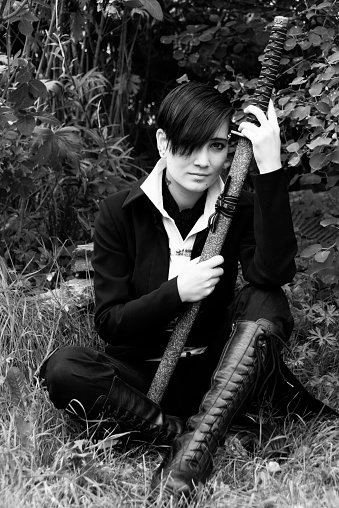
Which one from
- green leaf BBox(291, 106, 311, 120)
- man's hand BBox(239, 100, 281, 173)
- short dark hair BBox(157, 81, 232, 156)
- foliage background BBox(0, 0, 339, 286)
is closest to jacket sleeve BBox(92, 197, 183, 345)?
short dark hair BBox(157, 81, 232, 156)

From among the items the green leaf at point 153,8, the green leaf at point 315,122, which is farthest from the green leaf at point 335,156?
the green leaf at point 153,8

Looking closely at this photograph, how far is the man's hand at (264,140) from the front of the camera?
2594 millimetres

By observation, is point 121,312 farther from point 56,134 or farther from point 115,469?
point 56,134

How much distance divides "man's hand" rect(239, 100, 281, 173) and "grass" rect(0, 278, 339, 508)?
942 mm

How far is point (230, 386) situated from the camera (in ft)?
8.30

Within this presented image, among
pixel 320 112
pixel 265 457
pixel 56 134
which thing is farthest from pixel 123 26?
pixel 265 457

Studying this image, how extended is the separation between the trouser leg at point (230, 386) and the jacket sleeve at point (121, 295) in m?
0.26

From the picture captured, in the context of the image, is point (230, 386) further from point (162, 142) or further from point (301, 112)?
point (301, 112)

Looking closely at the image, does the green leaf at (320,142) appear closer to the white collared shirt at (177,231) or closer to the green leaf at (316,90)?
the green leaf at (316,90)

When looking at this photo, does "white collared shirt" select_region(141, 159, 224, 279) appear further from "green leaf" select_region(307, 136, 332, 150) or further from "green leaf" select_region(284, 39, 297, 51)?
"green leaf" select_region(284, 39, 297, 51)

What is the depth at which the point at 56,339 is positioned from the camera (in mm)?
3373

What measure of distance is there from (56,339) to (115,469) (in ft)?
3.20

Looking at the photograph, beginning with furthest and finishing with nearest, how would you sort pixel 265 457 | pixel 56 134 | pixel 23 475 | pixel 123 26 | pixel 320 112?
pixel 123 26, pixel 56 134, pixel 320 112, pixel 265 457, pixel 23 475

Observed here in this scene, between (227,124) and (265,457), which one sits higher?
(227,124)
